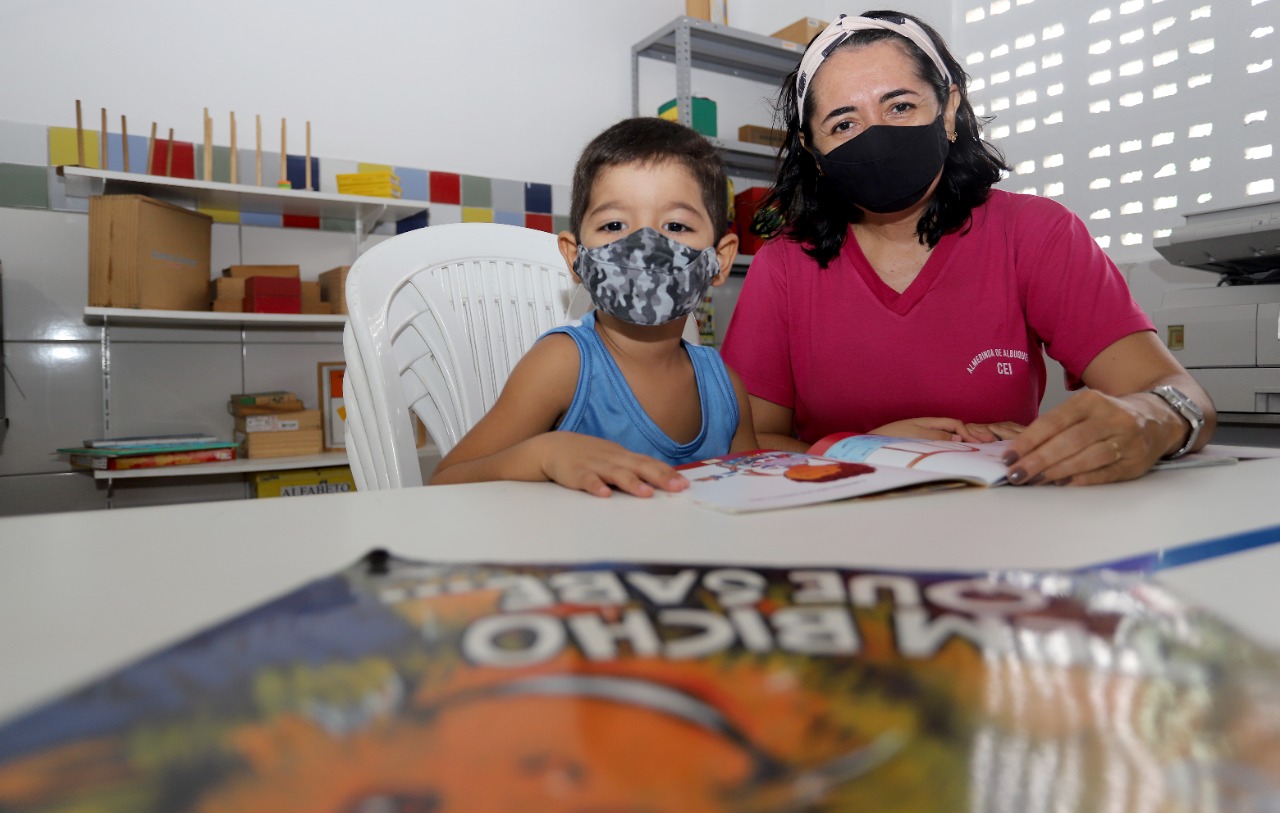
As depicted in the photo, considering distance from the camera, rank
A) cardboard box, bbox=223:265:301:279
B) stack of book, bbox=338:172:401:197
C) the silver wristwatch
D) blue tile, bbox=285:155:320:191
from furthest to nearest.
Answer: blue tile, bbox=285:155:320:191
stack of book, bbox=338:172:401:197
cardboard box, bbox=223:265:301:279
the silver wristwatch

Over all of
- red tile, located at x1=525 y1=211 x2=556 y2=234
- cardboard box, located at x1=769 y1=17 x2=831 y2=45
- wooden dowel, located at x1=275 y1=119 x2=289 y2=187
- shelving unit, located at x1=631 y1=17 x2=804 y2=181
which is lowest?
red tile, located at x1=525 y1=211 x2=556 y2=234

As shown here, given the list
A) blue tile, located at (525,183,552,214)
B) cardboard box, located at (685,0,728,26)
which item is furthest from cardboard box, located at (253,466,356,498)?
cardboard box, located at (685,0,728,26)

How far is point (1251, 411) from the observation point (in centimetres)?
217

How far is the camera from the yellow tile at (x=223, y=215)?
295cm

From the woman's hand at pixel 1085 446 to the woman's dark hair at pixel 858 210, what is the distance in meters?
0.64

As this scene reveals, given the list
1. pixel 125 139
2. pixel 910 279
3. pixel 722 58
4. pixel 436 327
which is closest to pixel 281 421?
pixel 125 139

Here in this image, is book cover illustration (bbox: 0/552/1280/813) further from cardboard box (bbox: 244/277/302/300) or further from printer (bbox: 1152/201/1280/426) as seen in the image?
cardboard box (bbox: 244/277/302/300)

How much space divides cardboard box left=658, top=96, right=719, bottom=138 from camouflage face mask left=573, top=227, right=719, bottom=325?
2650 millimetres

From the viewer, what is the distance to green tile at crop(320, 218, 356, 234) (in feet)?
10.3

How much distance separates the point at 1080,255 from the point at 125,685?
1.26m

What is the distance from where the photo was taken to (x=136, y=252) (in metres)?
2.50

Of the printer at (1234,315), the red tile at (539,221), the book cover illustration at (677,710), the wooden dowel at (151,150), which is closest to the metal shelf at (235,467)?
the wooden dowel at (151,150)

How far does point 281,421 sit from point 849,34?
239 centimetres

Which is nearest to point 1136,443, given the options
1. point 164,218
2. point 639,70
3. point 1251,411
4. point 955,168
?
point 955,168
